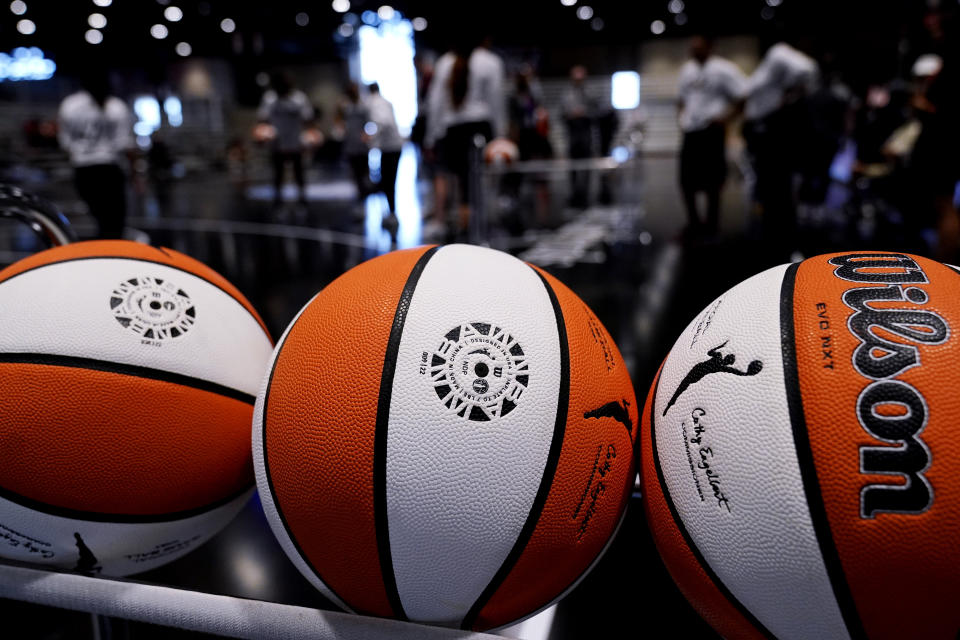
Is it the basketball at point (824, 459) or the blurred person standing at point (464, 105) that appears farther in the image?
the blurred person standing at point (464, 105)

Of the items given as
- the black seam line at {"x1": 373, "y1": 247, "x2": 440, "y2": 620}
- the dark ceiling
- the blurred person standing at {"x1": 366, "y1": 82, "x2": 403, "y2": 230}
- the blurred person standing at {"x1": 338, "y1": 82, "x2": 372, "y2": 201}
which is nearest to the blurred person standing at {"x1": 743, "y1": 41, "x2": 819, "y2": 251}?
the blurred person standing at {"x1": 366, "y1": 82, "x2": 403, "y2": 230}

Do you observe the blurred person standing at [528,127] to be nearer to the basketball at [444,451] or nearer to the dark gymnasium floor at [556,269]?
the dark gymnasium floor at [556,269]

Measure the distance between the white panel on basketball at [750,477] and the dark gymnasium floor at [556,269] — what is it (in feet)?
2.02

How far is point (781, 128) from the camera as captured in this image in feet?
17.8

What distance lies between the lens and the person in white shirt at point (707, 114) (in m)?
5.52

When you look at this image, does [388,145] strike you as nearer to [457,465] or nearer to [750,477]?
[457,465]

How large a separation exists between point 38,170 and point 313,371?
21.2 meters

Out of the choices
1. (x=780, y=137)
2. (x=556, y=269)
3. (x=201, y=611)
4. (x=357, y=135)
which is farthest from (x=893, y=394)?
(x=357, y=135)

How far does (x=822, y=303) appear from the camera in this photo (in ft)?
3.02

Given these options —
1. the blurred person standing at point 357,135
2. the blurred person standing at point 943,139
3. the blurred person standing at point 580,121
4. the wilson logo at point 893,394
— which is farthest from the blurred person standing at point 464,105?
the blurred person standing at point 580,121

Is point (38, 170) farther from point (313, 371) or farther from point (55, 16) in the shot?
point (313, 371)

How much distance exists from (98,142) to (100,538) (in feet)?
17.6

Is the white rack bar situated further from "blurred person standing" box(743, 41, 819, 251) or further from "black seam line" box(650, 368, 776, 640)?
"blurred person standing" box(743, 41, 819, 251)
